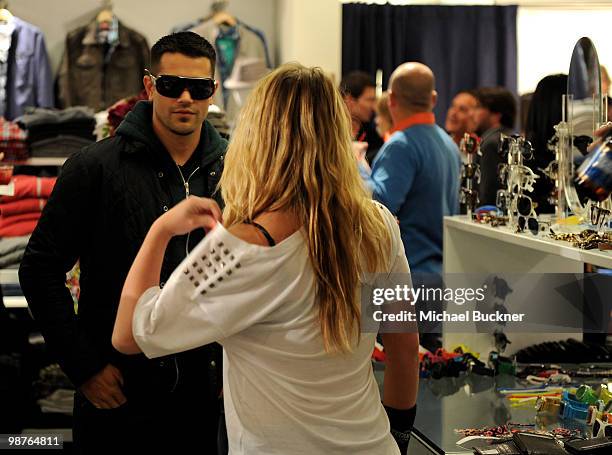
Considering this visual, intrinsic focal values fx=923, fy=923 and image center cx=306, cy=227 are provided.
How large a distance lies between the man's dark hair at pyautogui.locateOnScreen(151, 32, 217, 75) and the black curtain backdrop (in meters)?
3.46

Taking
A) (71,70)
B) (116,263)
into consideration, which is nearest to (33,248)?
(116,263)

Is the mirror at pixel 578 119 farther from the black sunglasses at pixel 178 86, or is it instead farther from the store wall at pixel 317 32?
the store wall at pixel 317 32

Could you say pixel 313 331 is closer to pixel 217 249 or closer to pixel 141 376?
pixel 217 249

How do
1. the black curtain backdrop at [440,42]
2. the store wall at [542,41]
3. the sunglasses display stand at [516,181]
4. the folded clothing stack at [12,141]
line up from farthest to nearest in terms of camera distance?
the store wall at [542,41] → the black curtain backdrop at [440,42] → the folded clothing stack at [12,141] → the sunglasses display stand at [516,181]

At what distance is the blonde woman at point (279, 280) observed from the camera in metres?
1.44

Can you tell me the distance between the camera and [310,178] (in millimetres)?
1494

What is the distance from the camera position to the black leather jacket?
2.16 meters

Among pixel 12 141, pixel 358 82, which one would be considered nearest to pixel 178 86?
pixel 12 141

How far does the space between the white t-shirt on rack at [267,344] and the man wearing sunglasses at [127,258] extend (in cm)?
69

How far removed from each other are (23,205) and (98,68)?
70.2 inches

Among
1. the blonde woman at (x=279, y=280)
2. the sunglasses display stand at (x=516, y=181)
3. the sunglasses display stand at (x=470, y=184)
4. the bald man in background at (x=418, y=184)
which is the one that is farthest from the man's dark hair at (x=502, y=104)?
the blonde woman at (x=279, y=280)

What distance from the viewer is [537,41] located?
19.5ft

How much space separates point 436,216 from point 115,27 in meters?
2.67

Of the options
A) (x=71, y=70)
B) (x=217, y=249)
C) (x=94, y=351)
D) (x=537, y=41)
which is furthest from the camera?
(x=537, y=41)
